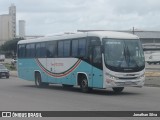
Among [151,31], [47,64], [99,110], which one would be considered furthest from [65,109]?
[151,31]

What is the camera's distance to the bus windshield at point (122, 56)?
22.0 meters

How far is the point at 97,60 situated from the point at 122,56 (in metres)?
1.24

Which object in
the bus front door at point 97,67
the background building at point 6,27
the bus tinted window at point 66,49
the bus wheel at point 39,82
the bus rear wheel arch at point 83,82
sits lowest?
the bus wheel at point 39,82

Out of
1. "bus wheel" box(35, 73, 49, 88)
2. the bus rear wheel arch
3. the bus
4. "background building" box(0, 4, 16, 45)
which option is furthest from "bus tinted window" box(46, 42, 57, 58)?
"background building" box(0, 4, 16, 45)

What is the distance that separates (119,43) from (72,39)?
3.40m

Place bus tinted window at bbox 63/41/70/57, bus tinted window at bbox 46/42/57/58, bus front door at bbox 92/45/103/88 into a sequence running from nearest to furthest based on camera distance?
bus front door at bbox 92/45/103/88, bus tinted window at bbox 63/41/70/57, bus tinted window at bbox 46/42/57/58

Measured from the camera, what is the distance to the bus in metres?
22.0

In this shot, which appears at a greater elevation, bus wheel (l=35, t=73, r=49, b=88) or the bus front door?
the bus front door

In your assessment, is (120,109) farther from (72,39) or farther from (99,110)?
(72,39)

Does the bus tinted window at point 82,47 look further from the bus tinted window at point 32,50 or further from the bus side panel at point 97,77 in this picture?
the bus tinted window at point 32,50

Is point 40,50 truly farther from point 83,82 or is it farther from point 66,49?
point 83,82

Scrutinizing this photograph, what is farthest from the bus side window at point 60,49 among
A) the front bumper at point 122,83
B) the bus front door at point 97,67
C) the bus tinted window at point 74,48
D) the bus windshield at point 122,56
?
the front bumper at point 122,83

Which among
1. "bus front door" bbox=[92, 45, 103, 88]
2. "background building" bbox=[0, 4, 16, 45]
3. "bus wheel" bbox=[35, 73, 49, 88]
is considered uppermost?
"background building" bbox=[0, 4, 16, 45]

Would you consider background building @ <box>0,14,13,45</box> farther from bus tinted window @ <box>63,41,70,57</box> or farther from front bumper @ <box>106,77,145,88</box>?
front bumper @ <box>106,77,145,88</box>
